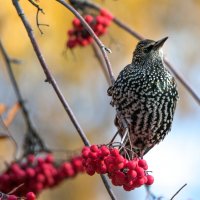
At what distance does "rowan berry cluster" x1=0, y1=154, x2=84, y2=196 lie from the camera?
527cm

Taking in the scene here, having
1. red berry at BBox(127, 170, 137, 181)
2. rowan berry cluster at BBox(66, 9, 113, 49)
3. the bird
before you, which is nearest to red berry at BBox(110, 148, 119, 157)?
red berry at BBox(127, 170, 137, 181)

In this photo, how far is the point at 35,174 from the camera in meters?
5.36

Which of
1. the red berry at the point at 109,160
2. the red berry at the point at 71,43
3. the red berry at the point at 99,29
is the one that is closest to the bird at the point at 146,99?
the red berry at the point at 99,29

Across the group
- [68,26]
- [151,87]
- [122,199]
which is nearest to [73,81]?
[68,26]

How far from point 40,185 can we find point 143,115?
916 mm

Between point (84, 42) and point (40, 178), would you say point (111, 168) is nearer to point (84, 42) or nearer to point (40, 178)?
point (40, 178)

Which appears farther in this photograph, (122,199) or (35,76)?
(122,199)

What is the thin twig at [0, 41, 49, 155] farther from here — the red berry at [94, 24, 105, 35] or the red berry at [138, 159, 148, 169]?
the red berry at [138, 159, 148, 169]

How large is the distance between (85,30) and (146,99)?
2.60ft

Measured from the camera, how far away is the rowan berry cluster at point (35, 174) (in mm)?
5266

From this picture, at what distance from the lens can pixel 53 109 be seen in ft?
34.8

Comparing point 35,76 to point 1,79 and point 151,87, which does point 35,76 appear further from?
point 151,87

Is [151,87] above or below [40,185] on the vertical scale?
above

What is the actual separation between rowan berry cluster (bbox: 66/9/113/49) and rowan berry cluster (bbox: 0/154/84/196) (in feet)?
3.16
